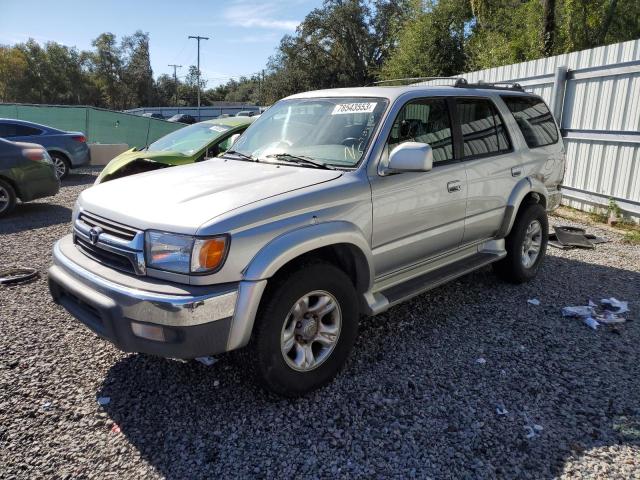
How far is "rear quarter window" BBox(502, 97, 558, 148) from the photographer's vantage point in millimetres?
4902

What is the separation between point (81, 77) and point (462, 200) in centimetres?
7518

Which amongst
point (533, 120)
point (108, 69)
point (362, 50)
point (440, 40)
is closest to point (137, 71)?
point (108, 69)

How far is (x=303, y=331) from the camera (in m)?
3.01

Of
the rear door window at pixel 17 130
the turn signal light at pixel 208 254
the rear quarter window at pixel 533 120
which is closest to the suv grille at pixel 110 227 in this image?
the turn signal light at pixel 208 254

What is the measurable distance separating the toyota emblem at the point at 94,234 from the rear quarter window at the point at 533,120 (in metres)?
3.88

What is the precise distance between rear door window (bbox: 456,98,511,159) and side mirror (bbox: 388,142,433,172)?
106 centimetres

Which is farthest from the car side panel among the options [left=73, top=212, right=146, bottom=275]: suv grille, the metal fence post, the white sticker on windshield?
the metal fence post

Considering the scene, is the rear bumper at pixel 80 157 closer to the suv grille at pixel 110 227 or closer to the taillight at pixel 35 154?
the taillight at pixel 35 154

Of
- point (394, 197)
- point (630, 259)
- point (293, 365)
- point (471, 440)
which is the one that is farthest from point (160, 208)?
point (630, 259)

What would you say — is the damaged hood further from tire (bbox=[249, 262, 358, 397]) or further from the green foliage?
the green foliage

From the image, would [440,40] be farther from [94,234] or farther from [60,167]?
[94,234]

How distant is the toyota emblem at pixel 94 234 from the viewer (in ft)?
9.65

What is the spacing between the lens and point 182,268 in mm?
2584

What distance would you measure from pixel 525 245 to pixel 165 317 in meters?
3.94
